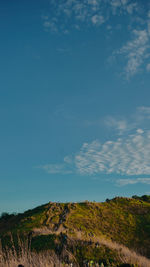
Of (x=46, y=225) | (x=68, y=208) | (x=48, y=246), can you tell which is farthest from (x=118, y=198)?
(x=48, y=246)

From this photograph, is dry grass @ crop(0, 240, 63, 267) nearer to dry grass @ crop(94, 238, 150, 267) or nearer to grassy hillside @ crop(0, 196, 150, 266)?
dry grass @ crop(94, 238, 150, 267)

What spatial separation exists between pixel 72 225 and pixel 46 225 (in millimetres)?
2783

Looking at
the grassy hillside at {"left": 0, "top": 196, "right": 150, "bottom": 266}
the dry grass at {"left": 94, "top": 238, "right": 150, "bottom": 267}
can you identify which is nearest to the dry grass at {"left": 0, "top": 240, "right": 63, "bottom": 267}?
the dry grass at {"left": 94, "top": 238, "right": 150, "bottom": 267}

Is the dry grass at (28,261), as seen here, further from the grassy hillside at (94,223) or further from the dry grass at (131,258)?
the grassy hillside at (94,223)

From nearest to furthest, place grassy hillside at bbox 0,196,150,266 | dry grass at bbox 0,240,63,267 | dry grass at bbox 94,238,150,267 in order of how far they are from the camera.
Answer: dry grass at bbox 0,240,63,267 < dry grass at bbox 94,238,150,267 < grassy hillside at bbox 0,196,150,266

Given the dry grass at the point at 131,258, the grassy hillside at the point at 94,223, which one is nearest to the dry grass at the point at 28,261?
the dry grass at the point at 131,258

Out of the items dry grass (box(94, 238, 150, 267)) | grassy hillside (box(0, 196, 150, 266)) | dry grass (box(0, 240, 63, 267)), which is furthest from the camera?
grassy hillside (box(0, 196, 150, 266))

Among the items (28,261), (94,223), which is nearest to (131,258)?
(28,261)

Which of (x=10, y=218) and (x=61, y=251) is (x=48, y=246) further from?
(x=10, y=218)

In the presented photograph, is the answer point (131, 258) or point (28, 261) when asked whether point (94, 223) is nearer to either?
point (131, 258)

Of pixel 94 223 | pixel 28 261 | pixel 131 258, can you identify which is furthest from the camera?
pixel 94 223

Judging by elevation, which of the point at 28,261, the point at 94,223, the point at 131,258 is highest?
the point at 28,261

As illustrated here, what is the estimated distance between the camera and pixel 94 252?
1343cm

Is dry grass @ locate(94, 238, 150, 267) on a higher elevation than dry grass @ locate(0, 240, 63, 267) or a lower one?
lower
